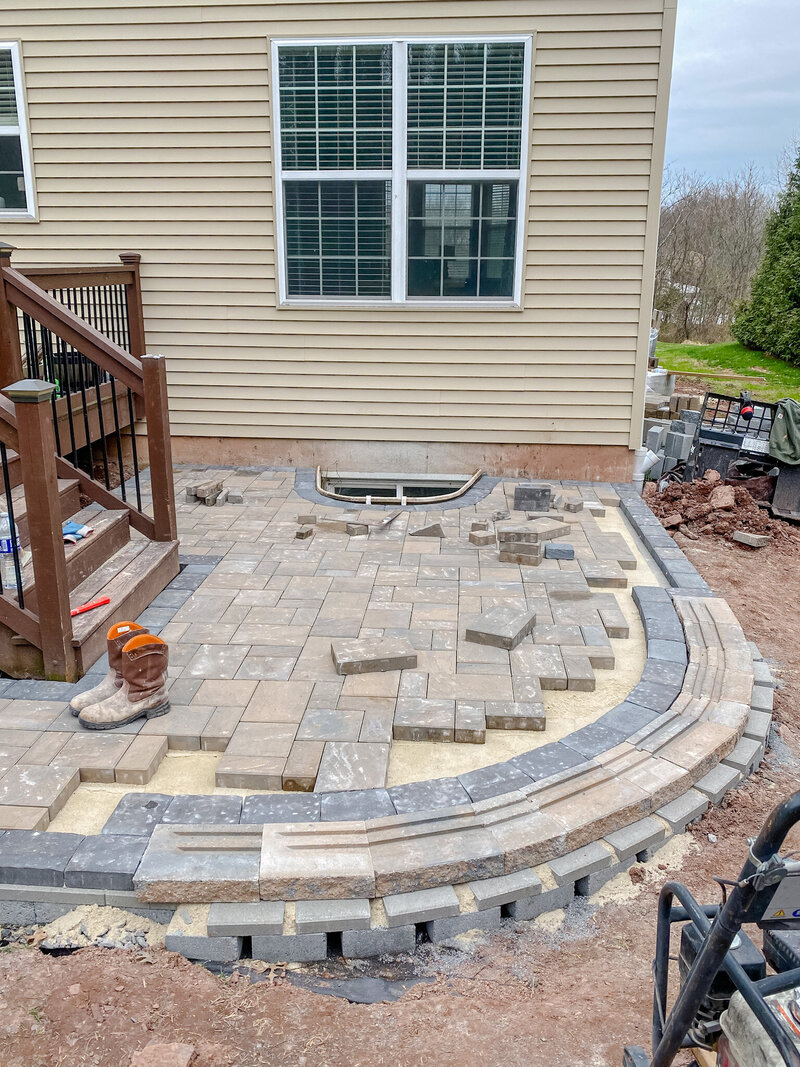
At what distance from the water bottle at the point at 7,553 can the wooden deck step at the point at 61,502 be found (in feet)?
1.40

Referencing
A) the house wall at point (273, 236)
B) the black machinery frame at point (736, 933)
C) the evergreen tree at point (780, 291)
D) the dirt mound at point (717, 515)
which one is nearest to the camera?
the black machinery frame at point (736, 933)

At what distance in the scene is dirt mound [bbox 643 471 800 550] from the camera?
7184mm

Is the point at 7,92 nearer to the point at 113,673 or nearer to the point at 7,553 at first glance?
the point at 7,553

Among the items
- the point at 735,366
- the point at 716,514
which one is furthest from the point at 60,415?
the point at 735,366

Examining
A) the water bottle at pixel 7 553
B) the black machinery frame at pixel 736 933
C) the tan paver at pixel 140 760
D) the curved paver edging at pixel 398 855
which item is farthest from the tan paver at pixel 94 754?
the black machinery frame at pixel 736 933

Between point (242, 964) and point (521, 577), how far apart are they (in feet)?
10.1

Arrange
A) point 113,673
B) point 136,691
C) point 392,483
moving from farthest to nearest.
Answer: point 392,483, point 113,673, point 136,691

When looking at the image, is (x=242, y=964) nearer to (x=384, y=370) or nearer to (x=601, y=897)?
(x=601, y=897)

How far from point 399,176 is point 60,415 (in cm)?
342

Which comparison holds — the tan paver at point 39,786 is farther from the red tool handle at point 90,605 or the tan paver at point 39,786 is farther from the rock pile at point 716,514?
the rock pile at point 716,514

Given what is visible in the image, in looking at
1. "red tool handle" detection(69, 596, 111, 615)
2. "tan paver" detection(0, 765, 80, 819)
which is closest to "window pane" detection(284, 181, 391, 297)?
"red tool handle" detection(69, 596, 111, 615)

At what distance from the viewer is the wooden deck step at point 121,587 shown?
3.88 meters

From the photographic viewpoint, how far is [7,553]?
12.6 feet

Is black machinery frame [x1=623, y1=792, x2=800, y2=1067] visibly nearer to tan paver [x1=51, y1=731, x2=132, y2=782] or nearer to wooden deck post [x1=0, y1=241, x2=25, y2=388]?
tan paver [x1=51, y1=731, x2=132, y2=782]
